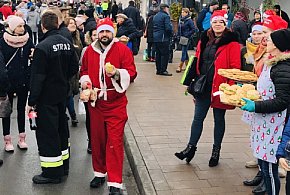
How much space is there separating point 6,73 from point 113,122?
1.86m

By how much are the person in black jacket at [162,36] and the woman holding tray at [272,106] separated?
26.9 feet

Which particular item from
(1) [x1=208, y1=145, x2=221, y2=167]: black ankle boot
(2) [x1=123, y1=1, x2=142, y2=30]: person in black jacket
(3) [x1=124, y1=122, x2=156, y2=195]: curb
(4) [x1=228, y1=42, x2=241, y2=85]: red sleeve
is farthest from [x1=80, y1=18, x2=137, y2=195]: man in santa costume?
(2) [x1=123, y1=1, x2=142, y2=30]: person in black jacket

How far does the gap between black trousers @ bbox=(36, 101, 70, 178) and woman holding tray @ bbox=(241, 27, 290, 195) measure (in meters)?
2.45

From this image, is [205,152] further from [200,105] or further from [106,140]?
[106,140]

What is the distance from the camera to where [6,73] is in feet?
20.5

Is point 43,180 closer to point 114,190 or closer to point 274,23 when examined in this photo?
point 114,190

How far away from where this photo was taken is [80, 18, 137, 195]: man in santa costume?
5.29 m

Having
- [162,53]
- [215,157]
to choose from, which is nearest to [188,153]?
[215,157]

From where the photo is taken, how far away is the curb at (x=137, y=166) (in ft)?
17.5

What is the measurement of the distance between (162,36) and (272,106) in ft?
29.4

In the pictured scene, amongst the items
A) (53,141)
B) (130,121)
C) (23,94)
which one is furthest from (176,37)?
(53,141)

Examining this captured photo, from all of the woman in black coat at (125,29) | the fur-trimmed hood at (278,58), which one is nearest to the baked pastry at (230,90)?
the fur-trimmed hood at (278,58)

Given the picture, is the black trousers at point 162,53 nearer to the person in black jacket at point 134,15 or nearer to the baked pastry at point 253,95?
the person in black jacket at point 134,15

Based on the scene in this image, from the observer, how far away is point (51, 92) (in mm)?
5590
